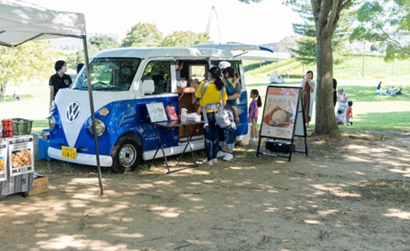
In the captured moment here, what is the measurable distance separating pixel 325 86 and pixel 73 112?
6449mm

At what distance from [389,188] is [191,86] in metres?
3.99

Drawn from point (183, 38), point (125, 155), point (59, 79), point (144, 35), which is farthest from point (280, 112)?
point (144, 35)

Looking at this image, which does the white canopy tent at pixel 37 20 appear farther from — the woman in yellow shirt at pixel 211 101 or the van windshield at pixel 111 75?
the woman in yellow shirt at pixel 211 101

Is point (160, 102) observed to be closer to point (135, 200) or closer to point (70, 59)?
point (135, 200)

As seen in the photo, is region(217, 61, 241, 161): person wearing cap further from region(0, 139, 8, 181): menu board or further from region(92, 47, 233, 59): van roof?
region(0, 139, 8, 181): menu board

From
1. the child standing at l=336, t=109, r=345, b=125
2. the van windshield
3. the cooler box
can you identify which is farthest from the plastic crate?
the child standing at l=336, t=109, r=345, b=125

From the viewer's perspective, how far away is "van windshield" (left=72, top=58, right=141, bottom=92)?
7.52 metres

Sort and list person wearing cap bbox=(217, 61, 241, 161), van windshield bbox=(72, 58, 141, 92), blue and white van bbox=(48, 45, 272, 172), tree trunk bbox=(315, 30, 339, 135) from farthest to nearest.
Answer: tree trunk bbox=(315, 30, 339, 135) < person wearing cap bbox=(217, 61, 241, 161) < van windshield bbox=(72, 58, 141, 92) < blue and white van bbox=(48, 45, 272, 172)

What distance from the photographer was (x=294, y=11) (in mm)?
47656

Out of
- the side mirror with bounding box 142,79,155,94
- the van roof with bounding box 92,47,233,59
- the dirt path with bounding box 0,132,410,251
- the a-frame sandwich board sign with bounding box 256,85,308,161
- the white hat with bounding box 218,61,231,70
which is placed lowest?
the dirt path with bounding box 0,132,410,251

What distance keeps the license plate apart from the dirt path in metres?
0.32

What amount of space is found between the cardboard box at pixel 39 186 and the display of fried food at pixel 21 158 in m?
0.43

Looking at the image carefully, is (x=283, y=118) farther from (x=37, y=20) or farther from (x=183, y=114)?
(x=37, y=20)

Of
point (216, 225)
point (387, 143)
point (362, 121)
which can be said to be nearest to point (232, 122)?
point (216, 225)
